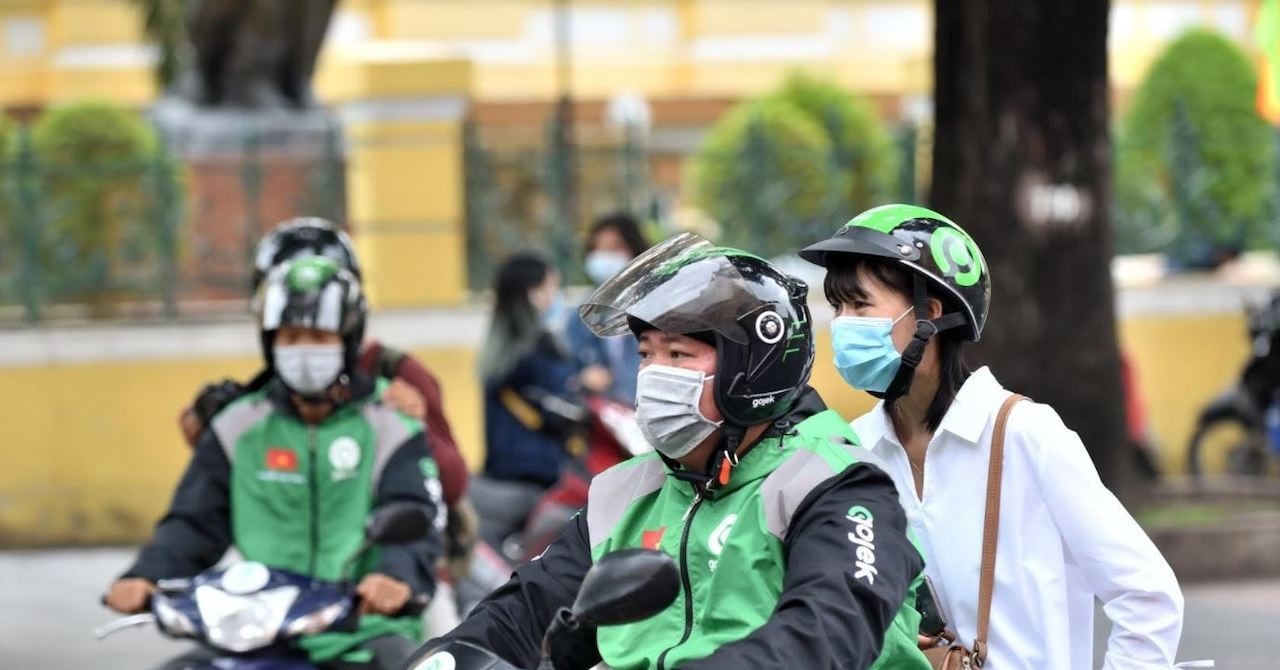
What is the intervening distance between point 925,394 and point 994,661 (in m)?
0.56

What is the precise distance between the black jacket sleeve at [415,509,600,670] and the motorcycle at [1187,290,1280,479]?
973cm

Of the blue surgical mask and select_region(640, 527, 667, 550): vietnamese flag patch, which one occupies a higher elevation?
select_region(640, 527, 667, 550): vietnamese flag patch

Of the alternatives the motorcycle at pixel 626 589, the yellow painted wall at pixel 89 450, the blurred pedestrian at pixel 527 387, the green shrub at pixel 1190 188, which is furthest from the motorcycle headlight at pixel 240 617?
the green shrub at pixel 1190 188

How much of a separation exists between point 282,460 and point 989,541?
2276 mm

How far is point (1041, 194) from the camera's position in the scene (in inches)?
424

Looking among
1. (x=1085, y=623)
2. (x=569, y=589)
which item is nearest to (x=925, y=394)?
(x=1085, y=623)

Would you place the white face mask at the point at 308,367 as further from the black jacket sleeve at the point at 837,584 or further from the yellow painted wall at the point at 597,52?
the yellow painted wall at the point at 597,52

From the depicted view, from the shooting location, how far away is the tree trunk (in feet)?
35.2

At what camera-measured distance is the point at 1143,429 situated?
12930 millimetres

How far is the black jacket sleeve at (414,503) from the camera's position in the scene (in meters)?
5.55

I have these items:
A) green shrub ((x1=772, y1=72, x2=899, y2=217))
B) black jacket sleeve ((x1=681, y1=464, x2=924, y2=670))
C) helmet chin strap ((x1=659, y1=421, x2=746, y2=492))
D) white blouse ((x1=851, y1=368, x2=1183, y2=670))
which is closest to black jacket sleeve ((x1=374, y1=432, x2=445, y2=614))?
white blouse ((x1=851, y1=368, x2=1183, y2=670))

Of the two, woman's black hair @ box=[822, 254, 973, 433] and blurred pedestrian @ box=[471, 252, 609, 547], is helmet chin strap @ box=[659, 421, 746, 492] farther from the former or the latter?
blurred pedestrian @ box=[471, 252, 609, 547]

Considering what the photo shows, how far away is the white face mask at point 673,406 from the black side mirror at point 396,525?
160 cm

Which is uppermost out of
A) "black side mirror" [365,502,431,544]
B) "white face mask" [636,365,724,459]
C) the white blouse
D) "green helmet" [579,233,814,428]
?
"green helmet" [579,233,814,428]
